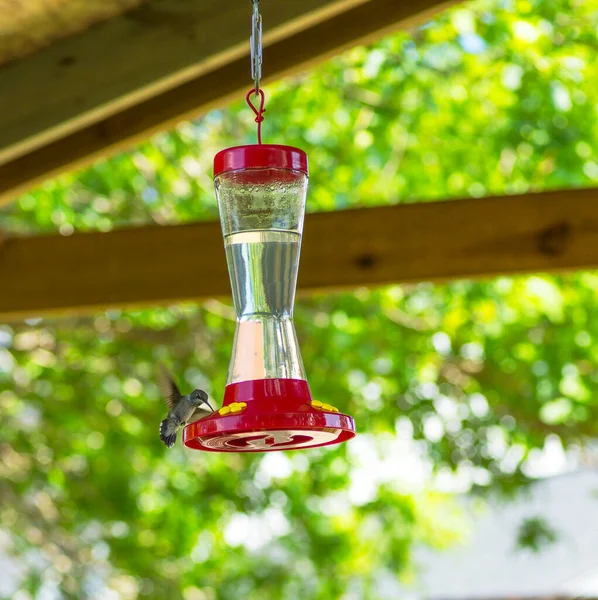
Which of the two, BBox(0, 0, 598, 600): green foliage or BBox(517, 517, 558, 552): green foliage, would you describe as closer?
BBox(0, 0, 598, 600): green foliage

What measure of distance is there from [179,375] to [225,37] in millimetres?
2837

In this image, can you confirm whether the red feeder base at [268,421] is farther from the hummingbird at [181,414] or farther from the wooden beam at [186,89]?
the wooden beam at [186,89]

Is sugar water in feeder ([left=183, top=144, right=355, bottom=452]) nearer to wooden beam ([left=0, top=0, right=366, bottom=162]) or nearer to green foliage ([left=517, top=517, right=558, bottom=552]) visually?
wooden beam ([left=0, top=0, right=366, bottom=162])

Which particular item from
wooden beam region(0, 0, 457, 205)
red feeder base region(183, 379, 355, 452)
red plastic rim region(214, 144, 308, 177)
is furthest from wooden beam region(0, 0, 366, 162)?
red feeder base region(183, 379, 355, 452)

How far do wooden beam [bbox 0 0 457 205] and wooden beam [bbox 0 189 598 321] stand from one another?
0.31 m

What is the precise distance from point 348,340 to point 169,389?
2973 millimetres

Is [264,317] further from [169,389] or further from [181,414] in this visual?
[169,389]

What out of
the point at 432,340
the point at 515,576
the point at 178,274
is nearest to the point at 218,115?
the point at 432,340

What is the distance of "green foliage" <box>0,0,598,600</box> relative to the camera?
15.0 feet

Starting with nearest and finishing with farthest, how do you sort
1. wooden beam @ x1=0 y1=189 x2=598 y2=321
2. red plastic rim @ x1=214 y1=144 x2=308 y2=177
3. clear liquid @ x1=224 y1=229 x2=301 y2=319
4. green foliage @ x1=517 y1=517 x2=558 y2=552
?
red plastic rim @ x1=214 y1=144 x2=308 y2=177 → clear liquid @ x1=224 y1=229 x2=301 y2=319 → wooden beam @ x1=0 y1=189 x2=598 y2=321 → green foliage @ x1=517 y1=517 x2=558 y2=552

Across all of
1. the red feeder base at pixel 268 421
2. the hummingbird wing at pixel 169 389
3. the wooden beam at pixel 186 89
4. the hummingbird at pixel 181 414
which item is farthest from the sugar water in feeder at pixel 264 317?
the wooden beam at pixel 186 89

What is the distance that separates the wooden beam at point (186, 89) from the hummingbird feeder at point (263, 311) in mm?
674

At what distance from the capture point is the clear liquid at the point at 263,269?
1.61 meters

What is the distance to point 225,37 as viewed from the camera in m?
2.29
